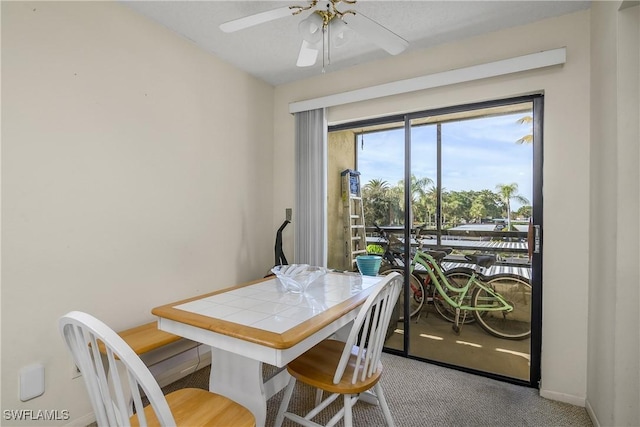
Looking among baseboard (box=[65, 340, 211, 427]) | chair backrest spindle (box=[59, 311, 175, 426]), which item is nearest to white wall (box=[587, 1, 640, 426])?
chair backrest spindle (box=[59, 311, 175, 426])

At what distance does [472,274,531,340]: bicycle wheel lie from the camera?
2416 millimetres

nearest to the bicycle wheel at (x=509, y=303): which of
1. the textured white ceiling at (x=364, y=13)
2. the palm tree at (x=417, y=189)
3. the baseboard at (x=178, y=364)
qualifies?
the palm tree at (x=417, y=189)

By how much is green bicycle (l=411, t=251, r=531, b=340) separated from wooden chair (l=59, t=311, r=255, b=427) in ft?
6.54

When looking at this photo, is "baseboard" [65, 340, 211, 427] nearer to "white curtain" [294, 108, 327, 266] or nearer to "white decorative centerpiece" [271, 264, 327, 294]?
"white decorative centerpiece" [271, 264, 327, 294]

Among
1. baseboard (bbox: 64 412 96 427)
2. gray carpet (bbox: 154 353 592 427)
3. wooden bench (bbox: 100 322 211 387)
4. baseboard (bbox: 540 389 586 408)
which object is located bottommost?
gray carpet (bbox: 154 353 592 427)

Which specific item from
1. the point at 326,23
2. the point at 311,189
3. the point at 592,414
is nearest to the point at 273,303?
the point at 326,23

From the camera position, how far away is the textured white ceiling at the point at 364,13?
1990 millimetres

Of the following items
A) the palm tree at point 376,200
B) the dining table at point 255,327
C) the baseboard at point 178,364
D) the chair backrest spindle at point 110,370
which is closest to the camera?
the chair backrest spindle at point 110,370

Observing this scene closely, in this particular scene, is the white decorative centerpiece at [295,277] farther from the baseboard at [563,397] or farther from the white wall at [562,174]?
the baseboard at [563,397]

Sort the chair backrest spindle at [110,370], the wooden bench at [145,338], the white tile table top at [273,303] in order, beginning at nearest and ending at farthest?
the chair backrest spindle at [110,370] → the white tile table top at [273,303] → the wooden bench at [145,338]

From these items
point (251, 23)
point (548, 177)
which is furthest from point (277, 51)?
point (548, 177)

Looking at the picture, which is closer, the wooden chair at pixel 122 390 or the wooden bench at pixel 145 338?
the wooden chair at pixel 122 390

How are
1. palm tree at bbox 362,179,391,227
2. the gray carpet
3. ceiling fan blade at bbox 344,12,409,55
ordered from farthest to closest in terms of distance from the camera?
1. palm tree at bbox 362,179,391,227
2. the gray carpet
3. ceiling fan blade at bbox 344,12,409,55

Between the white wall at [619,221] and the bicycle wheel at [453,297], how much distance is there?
3.10ft
